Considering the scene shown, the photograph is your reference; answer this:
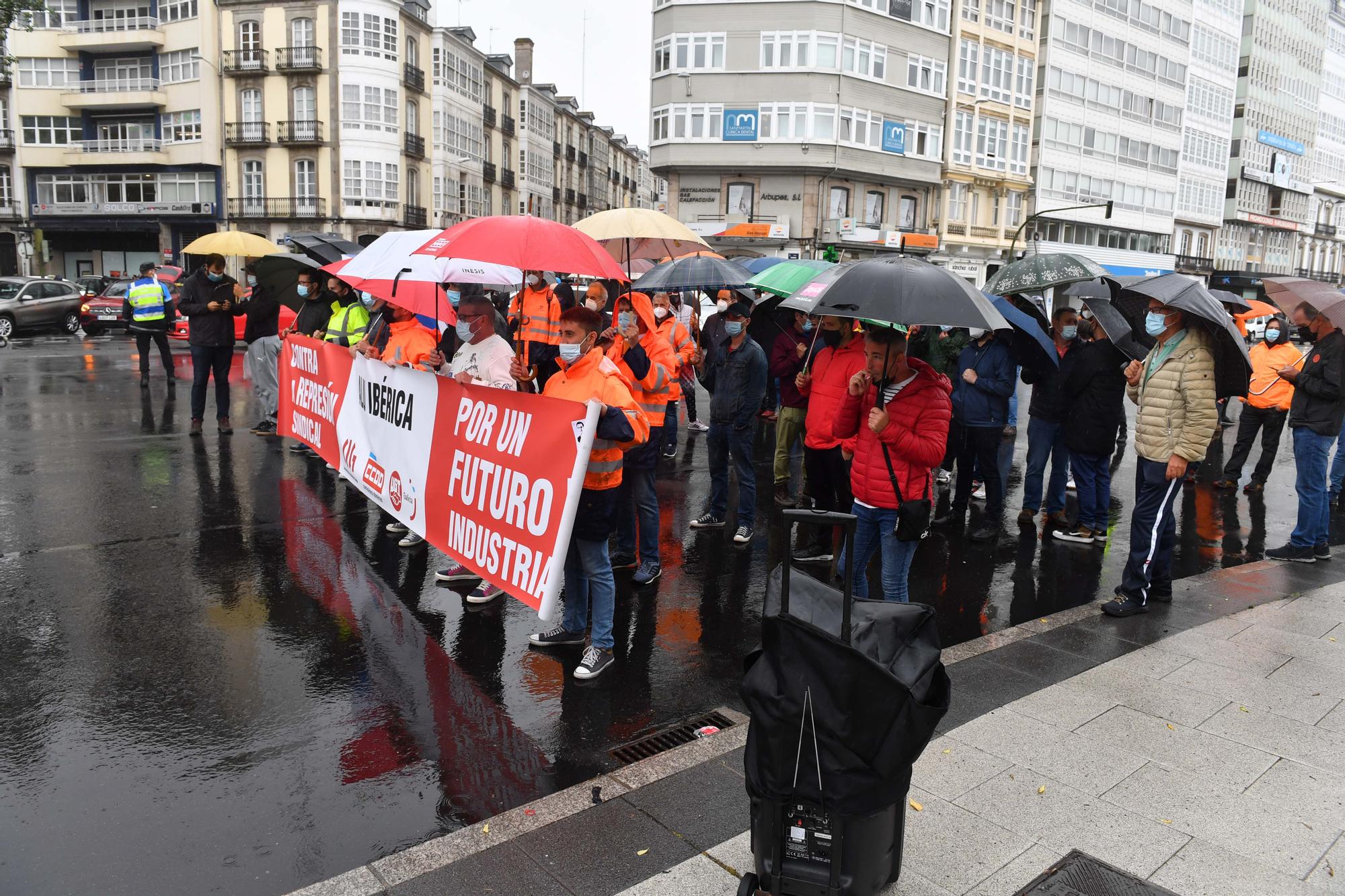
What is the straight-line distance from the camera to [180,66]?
160 feet

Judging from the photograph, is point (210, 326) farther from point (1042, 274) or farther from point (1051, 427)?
point (1051, 427)

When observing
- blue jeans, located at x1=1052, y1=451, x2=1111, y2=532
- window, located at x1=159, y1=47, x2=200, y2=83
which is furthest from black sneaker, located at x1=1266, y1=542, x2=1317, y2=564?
window, located at x1=159, y1=47, x2=200, y2=83

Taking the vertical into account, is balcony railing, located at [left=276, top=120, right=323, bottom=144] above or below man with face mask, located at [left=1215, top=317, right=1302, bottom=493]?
above

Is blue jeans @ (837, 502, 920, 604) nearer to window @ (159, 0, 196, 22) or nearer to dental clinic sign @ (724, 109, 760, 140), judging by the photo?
dental clinic sign @ (724, 109, 760, 140)

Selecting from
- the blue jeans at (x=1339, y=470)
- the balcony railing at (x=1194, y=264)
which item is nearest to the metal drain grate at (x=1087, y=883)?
the blue jeans at (x=1339, y=470)

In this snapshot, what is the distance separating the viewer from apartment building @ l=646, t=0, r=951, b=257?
42.8 m

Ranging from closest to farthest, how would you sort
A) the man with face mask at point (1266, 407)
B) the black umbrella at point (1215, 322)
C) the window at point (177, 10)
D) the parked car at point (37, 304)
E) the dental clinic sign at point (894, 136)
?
the black umbrella at point (1215, 322), the man with face mask at point (1266, 407), the parked car at point (37, 304), the dental clinic sign at point (894, 136), the window at point (177, 10)

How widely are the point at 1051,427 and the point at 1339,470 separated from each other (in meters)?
4.39

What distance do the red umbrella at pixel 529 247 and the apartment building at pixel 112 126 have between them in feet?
164

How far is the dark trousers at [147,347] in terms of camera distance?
15.5 m

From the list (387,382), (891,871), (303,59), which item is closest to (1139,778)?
(891,871)

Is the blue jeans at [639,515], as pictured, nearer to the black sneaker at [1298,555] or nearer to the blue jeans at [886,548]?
the blue jeans at [886,548]

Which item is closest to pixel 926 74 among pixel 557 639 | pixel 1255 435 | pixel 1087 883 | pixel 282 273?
pixel 1255 435

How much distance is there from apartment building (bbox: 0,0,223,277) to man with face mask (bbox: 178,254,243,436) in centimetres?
4241
